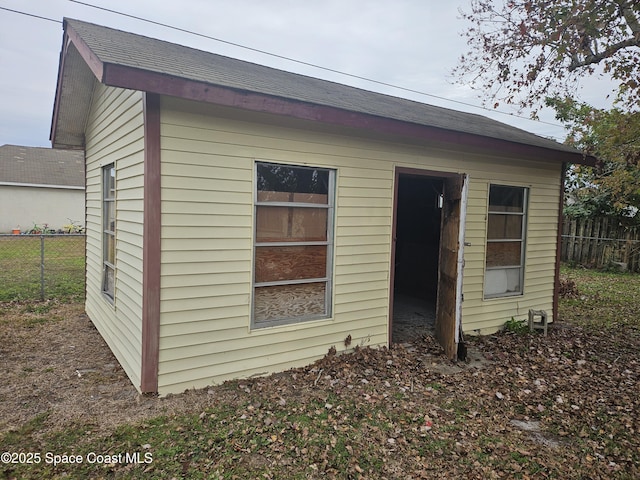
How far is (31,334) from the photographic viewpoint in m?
5.26

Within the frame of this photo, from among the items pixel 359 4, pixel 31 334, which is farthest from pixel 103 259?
pixel 359 4

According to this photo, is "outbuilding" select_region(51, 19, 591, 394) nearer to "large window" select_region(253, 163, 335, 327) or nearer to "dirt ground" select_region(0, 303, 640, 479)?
"large window" select_region(253, 163, 335, 327)

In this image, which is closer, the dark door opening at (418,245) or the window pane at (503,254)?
the window pane at (503,254)

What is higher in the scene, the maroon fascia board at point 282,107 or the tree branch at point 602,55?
the tree branch at point 602,55

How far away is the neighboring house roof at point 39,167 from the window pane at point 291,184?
18157 millimetres

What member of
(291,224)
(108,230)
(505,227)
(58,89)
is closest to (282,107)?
(291,224)

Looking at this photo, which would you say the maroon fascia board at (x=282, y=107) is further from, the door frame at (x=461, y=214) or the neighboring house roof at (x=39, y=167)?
the neighboring house roof at (x=39, y=167)

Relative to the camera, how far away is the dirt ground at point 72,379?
3214 mm

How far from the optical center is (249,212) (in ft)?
12.7

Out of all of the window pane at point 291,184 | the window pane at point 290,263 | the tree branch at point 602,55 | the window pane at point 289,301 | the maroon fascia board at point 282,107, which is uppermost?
the tree branch at point 602,55

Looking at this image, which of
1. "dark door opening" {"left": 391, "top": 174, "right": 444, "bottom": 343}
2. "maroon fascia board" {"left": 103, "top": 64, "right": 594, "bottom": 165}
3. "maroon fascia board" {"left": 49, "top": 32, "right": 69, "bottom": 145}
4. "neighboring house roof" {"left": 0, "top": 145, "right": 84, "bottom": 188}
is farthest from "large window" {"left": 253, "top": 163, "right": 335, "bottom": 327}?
"neighboring house roof" {"left": 0, "top": 145, "right": 84, "bottom": 188}

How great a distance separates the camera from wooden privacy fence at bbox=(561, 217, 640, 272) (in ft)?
39.5

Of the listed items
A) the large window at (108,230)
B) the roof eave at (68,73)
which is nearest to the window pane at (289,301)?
the large window at (108,230)

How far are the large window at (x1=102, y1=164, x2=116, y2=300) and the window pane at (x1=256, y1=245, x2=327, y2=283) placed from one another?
78.3 inches
